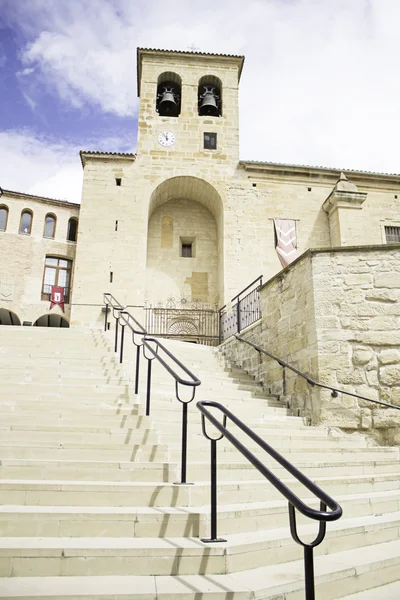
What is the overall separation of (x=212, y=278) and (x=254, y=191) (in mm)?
3883

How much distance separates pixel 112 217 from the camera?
55.5 ft

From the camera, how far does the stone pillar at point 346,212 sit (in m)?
17.3

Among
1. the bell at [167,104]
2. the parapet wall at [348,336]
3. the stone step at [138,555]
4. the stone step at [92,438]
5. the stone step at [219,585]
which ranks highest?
the bell at [167,104]

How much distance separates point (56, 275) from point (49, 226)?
2.42 m

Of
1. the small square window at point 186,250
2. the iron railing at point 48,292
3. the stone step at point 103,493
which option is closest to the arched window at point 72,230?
the iron railing at point 48,292

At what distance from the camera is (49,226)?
2070 cm

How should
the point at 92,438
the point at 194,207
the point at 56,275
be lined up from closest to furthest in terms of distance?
the point at 92,438 → the point at 194,207 → the point at 56,275

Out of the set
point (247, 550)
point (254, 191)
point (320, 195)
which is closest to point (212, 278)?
point (254, 191)

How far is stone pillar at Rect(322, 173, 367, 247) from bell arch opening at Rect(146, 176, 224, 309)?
4452 millimetres

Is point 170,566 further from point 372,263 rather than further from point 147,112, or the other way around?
point 147,112

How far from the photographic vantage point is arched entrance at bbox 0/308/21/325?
63.0 feet

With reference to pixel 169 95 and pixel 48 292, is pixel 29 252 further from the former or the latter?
pixel 169 95

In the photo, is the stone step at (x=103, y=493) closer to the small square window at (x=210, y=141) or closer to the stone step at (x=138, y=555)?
the stone step at (x=138, y=555)

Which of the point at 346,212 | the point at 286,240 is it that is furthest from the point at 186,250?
the point at 346,212
